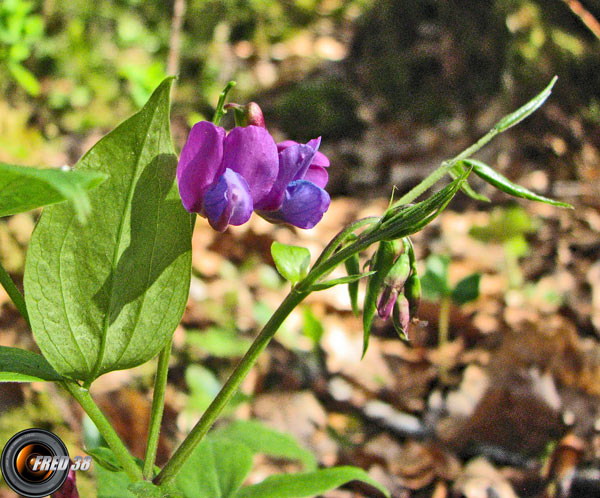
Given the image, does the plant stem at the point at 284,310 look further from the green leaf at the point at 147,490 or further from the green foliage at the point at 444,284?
the green foliage at the point at 444,284

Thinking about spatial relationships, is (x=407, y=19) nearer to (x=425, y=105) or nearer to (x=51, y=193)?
(x=425, y=105)

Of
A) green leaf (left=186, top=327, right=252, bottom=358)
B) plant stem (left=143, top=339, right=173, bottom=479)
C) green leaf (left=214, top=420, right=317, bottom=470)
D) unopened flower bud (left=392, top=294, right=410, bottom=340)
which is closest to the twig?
green leaf (left=186, top=327, right=252, bottom=358)

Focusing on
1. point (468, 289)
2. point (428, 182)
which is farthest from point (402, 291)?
point (468, 289)

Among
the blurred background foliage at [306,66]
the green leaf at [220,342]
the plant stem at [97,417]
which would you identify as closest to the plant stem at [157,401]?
the plant stem at [97,417]

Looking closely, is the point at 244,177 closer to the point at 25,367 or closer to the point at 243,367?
the point at 243,367

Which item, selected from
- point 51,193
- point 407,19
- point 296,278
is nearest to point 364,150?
point 407,19
